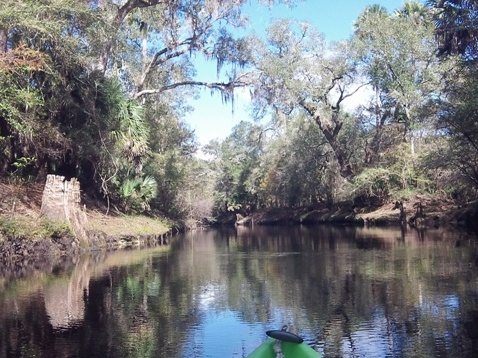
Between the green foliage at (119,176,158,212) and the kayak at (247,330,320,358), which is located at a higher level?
the green foliage at (119,176,158,212)

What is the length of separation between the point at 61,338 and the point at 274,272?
22.5 ft

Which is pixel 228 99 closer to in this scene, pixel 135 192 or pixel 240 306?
pixel 135 192

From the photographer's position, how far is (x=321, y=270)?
12852 millimetres

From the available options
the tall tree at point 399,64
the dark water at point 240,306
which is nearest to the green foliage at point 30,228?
the dark water at point 240,306

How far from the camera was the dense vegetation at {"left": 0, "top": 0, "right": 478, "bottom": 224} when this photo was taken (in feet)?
62.8

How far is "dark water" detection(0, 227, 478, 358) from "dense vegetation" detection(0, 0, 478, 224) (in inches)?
293

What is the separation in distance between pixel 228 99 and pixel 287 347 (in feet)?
85.7

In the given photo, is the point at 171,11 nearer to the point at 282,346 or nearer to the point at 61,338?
the point at 61,338

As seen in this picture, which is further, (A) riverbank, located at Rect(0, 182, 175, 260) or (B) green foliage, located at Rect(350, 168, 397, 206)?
(B) green foliage, located at Rect(350, 168, 397, 206)

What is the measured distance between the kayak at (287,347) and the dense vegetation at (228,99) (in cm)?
1388

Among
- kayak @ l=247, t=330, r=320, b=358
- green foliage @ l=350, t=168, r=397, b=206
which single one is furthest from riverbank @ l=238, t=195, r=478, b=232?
kayak @ l=247, t=330, r=320, b=358

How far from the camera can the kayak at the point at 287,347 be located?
3729 millimetres

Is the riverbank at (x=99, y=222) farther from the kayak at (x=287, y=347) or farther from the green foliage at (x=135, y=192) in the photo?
the kayak at (x=287, y=347)

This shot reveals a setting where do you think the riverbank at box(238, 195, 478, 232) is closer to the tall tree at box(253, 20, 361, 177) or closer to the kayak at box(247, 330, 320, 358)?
the tall tree at box(253, 20, 361, 177)
